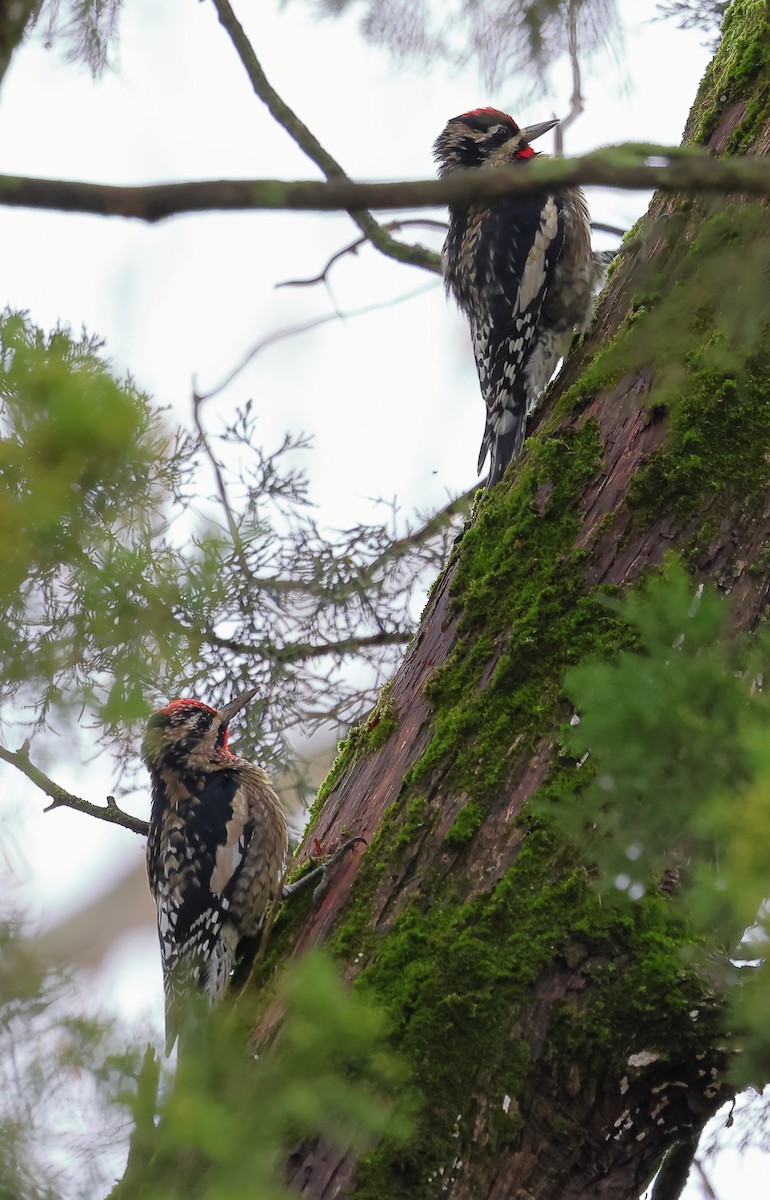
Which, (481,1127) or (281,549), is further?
(281,549)

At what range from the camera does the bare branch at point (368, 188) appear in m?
1.52

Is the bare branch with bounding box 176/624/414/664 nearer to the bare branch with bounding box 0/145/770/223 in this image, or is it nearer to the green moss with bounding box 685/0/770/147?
the green moss with bounding box 685/0/770/147

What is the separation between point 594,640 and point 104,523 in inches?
48.3

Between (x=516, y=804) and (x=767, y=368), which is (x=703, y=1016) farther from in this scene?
(x=767, y=368)

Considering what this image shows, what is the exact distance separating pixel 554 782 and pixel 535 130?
341 cm

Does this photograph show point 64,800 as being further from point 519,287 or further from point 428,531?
point 519,287

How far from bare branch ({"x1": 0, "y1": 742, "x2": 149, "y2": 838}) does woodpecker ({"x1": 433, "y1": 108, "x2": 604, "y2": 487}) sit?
64.7 inches

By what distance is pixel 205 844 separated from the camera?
414 cm

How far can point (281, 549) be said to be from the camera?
4.04 m

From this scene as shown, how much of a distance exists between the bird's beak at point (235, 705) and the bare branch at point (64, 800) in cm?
52

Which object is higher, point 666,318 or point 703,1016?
point 666,318

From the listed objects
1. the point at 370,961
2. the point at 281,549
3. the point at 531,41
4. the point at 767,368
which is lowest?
the point at 370,961

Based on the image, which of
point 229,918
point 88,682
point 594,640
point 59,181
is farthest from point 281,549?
point 59,181

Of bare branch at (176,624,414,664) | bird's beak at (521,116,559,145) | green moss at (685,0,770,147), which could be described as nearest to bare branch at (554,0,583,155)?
bird's beak at (521,116,559,145)
